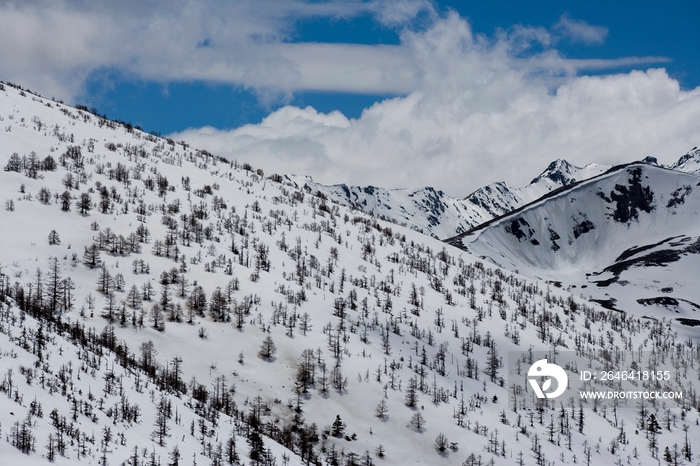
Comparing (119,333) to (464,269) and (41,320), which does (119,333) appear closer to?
(41,320)

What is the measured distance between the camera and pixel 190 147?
13538 cm

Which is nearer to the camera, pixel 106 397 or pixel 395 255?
pixel 106 397

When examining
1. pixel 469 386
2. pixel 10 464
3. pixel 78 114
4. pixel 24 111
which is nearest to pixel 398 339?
pixel 469 386

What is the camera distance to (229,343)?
5500cm

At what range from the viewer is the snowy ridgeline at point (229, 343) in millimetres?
32875

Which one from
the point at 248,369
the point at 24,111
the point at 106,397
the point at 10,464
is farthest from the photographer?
the point at 24,111

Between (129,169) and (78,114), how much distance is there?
3425 cm

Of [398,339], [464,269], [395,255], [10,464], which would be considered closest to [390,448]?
[398,339]

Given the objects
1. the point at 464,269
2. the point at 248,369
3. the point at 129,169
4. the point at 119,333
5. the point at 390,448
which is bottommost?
the point at 390,448

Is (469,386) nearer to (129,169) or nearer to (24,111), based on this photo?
(129,169)

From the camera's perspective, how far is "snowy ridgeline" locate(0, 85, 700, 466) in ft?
108

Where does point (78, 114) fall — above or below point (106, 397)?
above

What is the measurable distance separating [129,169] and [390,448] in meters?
64.8

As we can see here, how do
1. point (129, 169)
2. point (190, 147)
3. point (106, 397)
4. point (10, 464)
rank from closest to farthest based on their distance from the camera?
point (10, 464) → point (106, 397) → point (129, 169) → point (190, 147)
